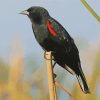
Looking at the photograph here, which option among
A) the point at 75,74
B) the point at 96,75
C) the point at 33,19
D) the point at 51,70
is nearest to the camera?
the point at 51,70

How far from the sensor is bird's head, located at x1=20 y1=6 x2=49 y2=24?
5.39 feet

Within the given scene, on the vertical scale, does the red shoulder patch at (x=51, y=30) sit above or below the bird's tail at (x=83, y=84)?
above

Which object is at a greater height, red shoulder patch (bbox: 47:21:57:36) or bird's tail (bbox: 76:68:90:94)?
red shoulder patch (bbox: 47:21:57:36)

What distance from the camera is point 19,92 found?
1435mm

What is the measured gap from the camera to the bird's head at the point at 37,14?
5.39ft

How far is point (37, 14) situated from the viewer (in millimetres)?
1679

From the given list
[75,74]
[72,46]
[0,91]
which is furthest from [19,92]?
[72,46]

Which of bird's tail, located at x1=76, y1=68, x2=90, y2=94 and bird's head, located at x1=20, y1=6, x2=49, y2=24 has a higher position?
bird's head, located at x1=20, y1=6, x2=49, y2=24

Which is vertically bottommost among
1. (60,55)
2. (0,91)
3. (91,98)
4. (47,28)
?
(91,98)

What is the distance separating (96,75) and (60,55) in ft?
1.22

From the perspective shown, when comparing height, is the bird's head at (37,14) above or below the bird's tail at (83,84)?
above

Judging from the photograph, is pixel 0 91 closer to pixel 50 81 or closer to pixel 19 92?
pixel 19 92

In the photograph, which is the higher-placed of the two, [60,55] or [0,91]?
[60,55]

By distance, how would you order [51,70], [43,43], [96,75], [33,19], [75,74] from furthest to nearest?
[33,19]
[43,43]
[75,74]
[96,75]
[51,70]
